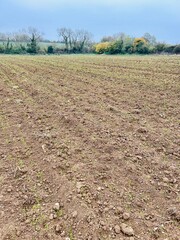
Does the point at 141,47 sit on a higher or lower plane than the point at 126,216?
higher

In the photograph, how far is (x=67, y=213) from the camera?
2.16 meters

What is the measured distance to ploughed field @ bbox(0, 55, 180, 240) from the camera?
204 cm

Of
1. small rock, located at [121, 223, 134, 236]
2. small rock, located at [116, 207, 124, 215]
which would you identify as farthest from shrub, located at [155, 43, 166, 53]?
small rock, located at [121, 223, 134, 236]

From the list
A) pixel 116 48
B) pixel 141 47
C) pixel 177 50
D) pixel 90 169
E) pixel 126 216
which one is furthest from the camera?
pixel 116 48

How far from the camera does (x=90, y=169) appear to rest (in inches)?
110

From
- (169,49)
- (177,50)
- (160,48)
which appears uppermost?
(160,48)

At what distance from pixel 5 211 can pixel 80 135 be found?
173cm

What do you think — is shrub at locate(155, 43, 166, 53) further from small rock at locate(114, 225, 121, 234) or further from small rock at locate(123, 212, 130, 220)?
small rock at locate(114, 225, 121, 234)

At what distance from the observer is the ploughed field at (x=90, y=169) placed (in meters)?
Result: 2.04

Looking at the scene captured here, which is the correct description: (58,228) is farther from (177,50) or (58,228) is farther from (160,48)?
(160,48)

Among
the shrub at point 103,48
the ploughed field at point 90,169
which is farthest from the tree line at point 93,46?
the ploughed field at point 90,169

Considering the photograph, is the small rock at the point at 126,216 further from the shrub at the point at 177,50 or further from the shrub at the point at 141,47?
the shrub at the point at 141,47

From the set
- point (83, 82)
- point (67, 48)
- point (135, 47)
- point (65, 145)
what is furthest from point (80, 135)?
point (67, 48)

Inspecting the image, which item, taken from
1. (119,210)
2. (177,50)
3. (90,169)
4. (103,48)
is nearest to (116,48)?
(103,48)
